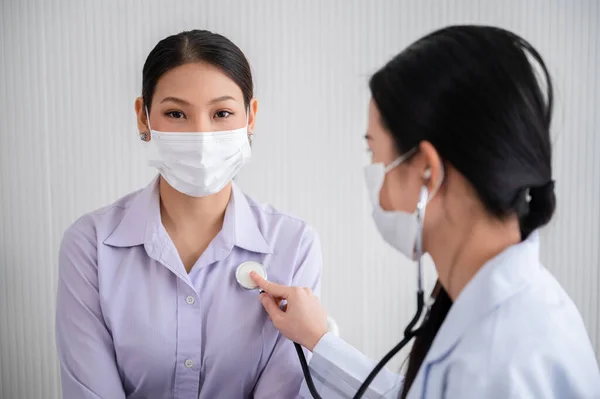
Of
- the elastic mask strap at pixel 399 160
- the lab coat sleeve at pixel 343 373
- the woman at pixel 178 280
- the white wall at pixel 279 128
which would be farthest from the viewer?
the white wall at pixel 279 128

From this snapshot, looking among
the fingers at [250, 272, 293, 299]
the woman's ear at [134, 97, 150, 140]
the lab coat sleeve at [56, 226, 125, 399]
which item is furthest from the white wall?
the fingers at [250, 272, 293, 299]

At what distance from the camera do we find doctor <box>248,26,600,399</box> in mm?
773

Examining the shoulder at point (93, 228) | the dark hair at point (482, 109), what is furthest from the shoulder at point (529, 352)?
the shoulder at point (93, 228)

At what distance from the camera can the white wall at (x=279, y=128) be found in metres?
1.86

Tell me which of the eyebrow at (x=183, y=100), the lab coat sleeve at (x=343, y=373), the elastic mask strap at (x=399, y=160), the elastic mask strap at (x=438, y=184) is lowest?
the lab coat sleeve at (x=343, y=373)

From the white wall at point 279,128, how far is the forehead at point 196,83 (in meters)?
0.66

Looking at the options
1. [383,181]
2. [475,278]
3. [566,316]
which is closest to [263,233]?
A: [383,181]

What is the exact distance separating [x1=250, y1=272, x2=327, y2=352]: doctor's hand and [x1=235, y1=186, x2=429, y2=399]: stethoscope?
3 centimetres

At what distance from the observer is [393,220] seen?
952 millimetres

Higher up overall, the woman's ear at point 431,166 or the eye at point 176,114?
the eye at point 176,114

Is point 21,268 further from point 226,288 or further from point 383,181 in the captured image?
point 383,181

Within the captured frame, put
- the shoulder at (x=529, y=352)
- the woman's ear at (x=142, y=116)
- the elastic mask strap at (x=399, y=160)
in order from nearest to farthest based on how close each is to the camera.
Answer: the shoulder at (x=529, y=352) < the elastic mask strap at (x=399, y=160) < the woman's ear at (x=142, y=116)

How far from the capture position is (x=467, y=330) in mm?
837

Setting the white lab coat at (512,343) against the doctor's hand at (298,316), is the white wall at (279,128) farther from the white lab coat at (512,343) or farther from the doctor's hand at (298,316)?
the white lab coat at (512,343)
